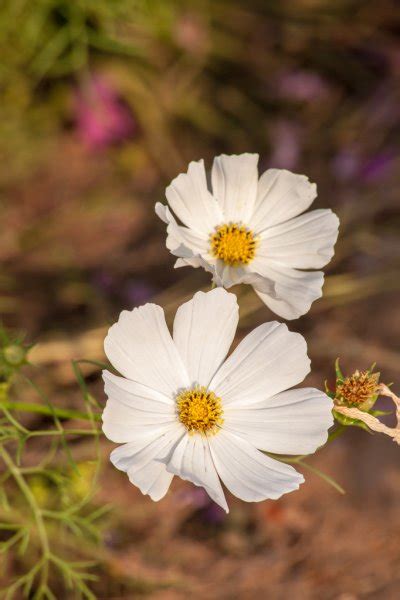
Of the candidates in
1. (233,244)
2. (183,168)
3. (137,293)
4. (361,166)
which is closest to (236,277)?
Result: (233,244)

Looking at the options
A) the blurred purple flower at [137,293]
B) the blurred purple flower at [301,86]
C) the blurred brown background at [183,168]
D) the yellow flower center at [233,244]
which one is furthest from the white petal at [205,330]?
the blurred purple flower at [301,86]

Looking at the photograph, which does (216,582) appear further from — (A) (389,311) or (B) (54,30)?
(B) (54,30)

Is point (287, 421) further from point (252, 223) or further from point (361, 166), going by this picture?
point (361, 166)

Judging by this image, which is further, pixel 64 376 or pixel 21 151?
pixel 21 151

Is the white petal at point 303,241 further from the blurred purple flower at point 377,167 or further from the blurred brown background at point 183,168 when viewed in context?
the blurred purple flower at point 377,167

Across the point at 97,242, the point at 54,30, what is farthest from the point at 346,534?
the point at 54,30

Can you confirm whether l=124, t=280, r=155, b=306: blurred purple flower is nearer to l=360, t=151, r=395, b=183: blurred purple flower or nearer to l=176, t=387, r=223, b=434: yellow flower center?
l=360, t=151, r=395, b=183: blurred purple flower
